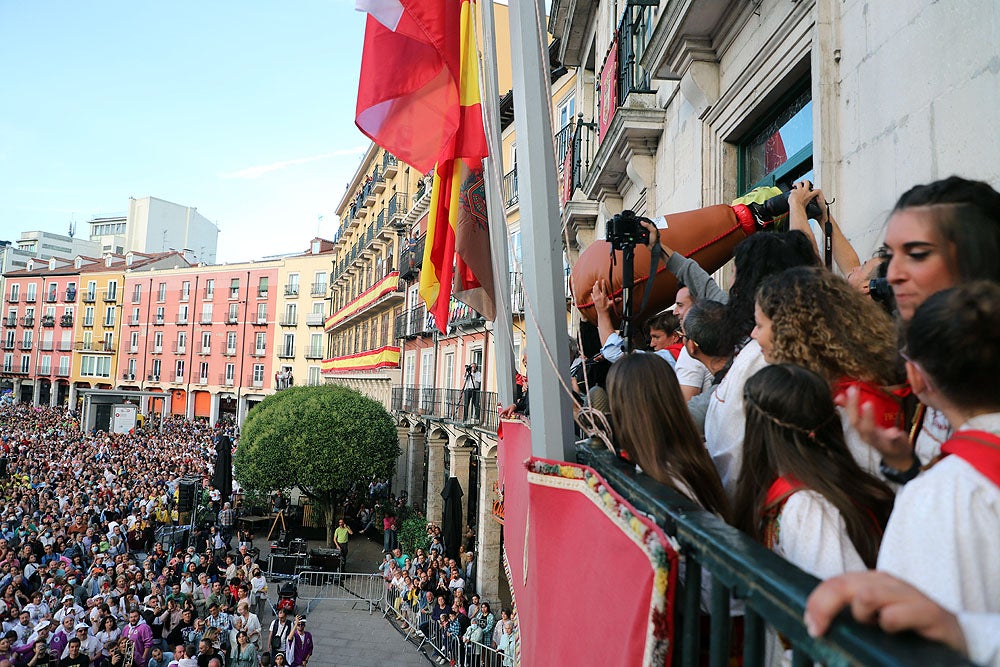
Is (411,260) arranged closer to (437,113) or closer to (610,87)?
(610,87)

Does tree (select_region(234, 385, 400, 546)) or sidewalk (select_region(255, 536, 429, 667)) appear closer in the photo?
sidewalk (select_region(255, 536, 429, 667))

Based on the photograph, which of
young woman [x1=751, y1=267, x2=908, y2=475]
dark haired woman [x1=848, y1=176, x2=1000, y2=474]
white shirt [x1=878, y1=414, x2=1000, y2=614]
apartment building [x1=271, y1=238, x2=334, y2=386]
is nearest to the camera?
white shirt [x1=878, y1=414, x2=1000, y2=614]

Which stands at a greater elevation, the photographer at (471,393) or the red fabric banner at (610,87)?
the red fabric banner at (610,87)

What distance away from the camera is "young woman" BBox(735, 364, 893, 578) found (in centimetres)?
148

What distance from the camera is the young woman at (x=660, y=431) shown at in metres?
1.91

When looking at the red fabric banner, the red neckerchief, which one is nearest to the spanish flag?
the red neckerchief

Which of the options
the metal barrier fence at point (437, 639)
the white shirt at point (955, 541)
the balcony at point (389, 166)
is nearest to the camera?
the white shirt at point (955, 541)

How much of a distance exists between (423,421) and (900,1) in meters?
23.7

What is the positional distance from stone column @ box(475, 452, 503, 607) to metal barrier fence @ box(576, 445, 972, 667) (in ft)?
56.3

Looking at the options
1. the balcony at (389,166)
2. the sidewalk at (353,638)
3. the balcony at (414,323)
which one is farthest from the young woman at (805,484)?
the balcony at (389,166)

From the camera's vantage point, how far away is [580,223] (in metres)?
11.8

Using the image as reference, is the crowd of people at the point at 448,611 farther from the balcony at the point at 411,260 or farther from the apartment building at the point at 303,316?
the apartment building at the point at 303,316

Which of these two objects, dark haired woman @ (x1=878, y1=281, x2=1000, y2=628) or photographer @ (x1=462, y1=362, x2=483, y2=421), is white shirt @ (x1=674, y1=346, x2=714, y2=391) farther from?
photographer @ (x1=462, y1=362, x2=483, y2=421)

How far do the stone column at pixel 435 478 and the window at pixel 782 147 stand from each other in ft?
63.7
